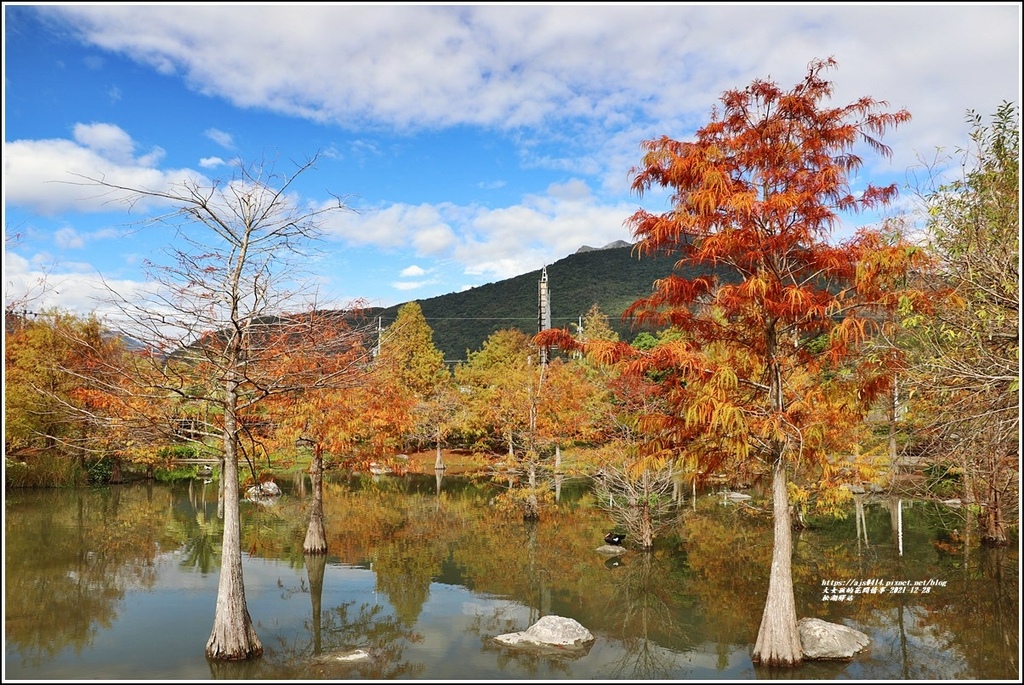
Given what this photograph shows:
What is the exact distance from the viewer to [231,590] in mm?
11305

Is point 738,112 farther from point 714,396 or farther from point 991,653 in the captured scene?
point 991,653

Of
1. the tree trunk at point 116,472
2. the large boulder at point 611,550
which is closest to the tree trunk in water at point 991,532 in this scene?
the large boulder at point 611,550

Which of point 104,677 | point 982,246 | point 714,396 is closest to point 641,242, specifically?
point 714,396

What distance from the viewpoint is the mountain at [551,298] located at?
228ft

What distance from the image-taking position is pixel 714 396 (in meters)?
11.0

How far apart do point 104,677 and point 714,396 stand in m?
10.6

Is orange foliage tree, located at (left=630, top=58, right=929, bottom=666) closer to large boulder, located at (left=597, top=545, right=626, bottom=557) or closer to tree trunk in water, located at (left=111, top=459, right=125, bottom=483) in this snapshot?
large boulder, located at (left=597, top=545, right=626, bottom=557)

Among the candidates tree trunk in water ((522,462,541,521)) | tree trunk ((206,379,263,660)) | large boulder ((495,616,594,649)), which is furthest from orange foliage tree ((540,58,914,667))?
tree trunk in water ((522,462,541,521))

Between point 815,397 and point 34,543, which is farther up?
point 815,397

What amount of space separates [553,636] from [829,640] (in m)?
4.86

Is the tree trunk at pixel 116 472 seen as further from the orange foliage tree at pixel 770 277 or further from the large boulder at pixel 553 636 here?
the orange foliage tree at pixel 770 277

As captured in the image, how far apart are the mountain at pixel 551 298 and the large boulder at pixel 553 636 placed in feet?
170

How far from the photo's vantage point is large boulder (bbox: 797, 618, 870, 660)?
1195 cm

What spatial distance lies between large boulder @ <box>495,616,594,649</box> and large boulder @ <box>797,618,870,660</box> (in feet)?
12.6
